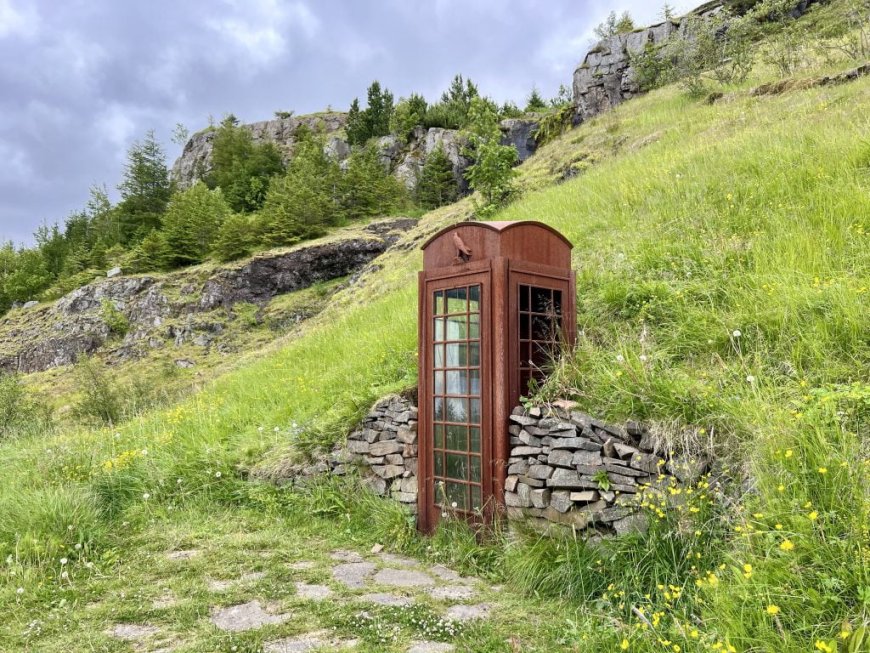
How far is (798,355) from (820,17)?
21.9 meters

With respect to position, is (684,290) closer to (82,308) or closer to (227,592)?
(227,592)

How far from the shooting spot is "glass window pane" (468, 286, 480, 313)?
4.61 metres

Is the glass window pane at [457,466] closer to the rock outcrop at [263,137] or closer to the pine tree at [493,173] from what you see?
the pine tree at [493,173]

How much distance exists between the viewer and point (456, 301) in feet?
15.9

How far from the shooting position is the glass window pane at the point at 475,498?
4359 mm

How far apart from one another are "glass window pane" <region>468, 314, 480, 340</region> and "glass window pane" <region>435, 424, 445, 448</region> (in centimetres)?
86

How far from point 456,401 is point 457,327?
0.66m

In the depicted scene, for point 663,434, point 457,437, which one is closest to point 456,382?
point 457,437

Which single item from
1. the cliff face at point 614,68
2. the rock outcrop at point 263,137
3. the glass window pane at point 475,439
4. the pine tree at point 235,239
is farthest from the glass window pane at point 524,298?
the rock outcrop at point 263,137

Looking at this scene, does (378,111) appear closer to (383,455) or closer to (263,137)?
(263,137)

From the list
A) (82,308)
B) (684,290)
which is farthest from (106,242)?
(684,290)

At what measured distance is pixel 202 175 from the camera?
161 ft

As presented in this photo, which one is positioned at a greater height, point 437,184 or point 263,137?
point 263,137

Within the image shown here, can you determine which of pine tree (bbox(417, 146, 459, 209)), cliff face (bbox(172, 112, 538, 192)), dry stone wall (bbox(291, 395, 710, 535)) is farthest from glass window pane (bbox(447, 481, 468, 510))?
pine tree (bbox(417, 146, 459, 209))
